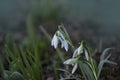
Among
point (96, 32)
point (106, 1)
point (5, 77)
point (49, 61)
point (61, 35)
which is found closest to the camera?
point (61, 35)

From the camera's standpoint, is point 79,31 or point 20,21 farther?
point 20,21

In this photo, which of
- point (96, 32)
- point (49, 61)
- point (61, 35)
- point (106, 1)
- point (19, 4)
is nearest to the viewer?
point (61, 35)

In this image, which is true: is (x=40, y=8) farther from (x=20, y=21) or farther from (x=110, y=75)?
(x=110, y=75)

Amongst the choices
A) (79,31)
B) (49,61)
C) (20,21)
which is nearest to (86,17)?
(79,31)

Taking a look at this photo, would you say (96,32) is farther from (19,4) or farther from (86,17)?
(19,4)

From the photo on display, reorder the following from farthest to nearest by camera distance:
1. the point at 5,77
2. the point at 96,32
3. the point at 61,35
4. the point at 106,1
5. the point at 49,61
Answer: the point at 106,1 → the point at 96,32 → the point at 49,61 → the point at 5,77 → the point at 61,35

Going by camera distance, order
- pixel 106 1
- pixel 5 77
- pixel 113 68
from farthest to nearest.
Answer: pixel 106 1, pixel 113 68, pixel 5 77

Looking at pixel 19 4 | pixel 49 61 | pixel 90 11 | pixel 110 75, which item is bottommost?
pixel 110 75

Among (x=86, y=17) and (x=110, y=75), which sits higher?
(x=86, y=17)

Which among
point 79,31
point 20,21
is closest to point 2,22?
point 20,21
